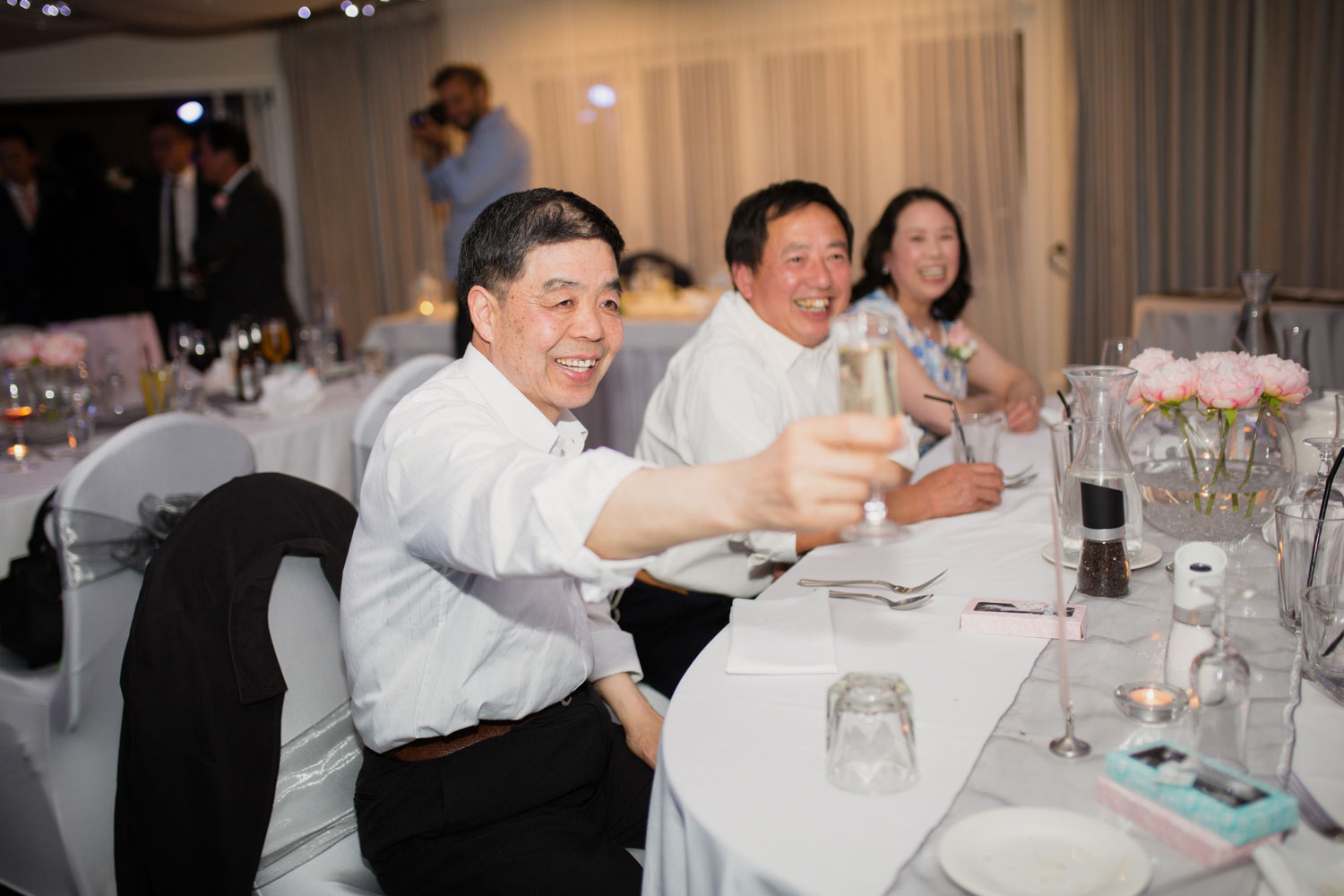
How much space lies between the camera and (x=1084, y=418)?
4.88ft

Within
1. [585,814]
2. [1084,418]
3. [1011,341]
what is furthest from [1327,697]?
[1011,341]

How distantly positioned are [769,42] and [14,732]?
6022 mm

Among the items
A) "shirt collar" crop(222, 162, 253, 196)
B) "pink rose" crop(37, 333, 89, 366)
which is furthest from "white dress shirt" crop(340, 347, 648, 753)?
"shirt collar" crop(222, 162, 253, 196)

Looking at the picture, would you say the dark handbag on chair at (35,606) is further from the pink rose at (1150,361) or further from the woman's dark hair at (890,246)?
the woman's dark hair at (890,246)

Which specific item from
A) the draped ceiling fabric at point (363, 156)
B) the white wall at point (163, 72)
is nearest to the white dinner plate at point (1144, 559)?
the draped ceiling fabric at point (363, 156)

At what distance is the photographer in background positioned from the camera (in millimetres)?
5594

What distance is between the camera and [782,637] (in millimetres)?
1326

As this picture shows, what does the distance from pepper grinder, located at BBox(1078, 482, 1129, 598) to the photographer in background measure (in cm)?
466

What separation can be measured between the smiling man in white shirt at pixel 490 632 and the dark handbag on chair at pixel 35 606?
40.9 inches

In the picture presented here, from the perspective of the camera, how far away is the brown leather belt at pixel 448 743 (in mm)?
1397

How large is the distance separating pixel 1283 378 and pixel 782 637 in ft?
2.95

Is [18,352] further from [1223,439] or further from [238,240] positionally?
[1223,439]

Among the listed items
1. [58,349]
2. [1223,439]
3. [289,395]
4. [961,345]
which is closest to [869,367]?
[1223,439]

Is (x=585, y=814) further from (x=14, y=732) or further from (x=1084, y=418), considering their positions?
(x=14, y=732)
